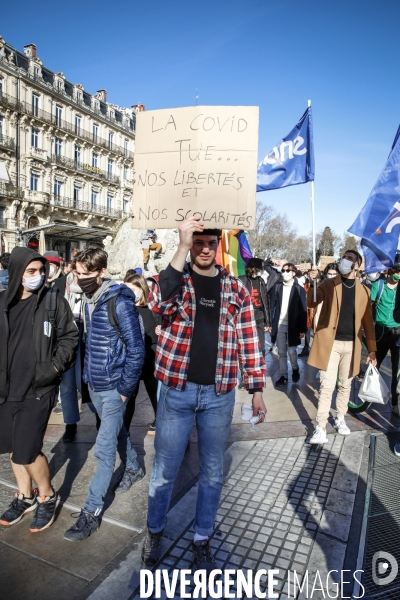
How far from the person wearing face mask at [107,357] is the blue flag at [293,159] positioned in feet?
12.2

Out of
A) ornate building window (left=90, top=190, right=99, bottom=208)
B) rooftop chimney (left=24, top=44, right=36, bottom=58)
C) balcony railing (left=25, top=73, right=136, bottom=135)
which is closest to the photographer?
balcony railing (left=25, top=73, right=136, bottom=135)

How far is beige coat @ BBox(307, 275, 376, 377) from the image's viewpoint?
4.64m

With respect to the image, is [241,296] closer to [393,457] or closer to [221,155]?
[221,155]

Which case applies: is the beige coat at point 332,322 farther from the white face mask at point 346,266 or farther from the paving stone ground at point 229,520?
the paving stone ground at point 229,520

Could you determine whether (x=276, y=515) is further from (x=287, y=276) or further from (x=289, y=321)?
(x=287, y=276)

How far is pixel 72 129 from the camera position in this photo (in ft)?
140

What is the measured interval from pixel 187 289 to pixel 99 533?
6.06ft

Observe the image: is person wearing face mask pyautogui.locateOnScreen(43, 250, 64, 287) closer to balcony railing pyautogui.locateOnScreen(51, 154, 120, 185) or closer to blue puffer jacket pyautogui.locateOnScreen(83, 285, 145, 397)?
blue puffer jacket pyautogui.locateOnScreen(83, 285, 145, 397)

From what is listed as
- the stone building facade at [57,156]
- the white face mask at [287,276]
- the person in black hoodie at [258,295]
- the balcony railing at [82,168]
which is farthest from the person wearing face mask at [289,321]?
the balcony railing at [82,168]

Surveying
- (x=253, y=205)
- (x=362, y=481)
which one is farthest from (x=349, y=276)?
(x=253, y=205)

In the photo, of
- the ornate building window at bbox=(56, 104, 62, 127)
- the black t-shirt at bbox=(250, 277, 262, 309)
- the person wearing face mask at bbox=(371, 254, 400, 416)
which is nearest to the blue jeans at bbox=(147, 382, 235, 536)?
the person wearing face mask at bbox=(371, 254, 400, 416)

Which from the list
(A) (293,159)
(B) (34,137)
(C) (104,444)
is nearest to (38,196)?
(B) (34,137)

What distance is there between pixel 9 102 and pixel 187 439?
40.6 metres

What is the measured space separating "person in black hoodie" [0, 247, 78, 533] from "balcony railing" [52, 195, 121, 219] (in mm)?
39459
